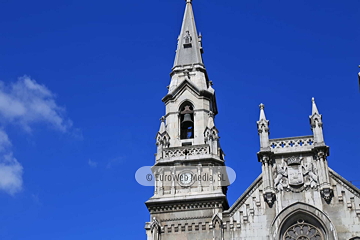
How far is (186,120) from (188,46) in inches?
248

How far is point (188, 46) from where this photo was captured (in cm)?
3991

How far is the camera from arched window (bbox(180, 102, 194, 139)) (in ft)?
119

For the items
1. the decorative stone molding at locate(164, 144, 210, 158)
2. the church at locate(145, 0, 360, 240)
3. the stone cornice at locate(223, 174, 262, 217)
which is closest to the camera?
the church at locate(145, 0, 360, 240)

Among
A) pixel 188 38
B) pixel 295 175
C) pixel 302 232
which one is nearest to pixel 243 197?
pixel 295 175

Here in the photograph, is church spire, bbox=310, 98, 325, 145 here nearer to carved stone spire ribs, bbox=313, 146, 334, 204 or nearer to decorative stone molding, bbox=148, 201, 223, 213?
carved stone spire ribs, bbox=313, 146, 334, 204

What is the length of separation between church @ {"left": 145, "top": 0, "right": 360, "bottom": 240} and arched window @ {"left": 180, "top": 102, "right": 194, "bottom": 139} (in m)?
0.93

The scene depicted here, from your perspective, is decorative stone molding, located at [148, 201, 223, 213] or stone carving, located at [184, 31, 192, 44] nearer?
decorative stone molding, located at [148, 201, 223, 213]

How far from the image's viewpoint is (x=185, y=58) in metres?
39.2

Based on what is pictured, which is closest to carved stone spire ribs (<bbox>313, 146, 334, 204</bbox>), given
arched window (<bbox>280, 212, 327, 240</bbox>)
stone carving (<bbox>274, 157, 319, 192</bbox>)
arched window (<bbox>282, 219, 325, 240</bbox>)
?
stone carving (<bbox>274, 157, 319, 192</bbox>)

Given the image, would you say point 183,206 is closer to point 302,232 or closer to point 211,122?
point 211,122

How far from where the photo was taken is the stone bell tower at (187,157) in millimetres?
31156

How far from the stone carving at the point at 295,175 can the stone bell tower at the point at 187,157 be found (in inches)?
125

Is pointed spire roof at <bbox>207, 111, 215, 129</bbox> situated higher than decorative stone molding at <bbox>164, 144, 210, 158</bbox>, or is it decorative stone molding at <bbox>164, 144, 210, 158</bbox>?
pointed spire roof at <bbox>207, 111, 215, 129</bbox>

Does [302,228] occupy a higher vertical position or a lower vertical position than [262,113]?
lower
